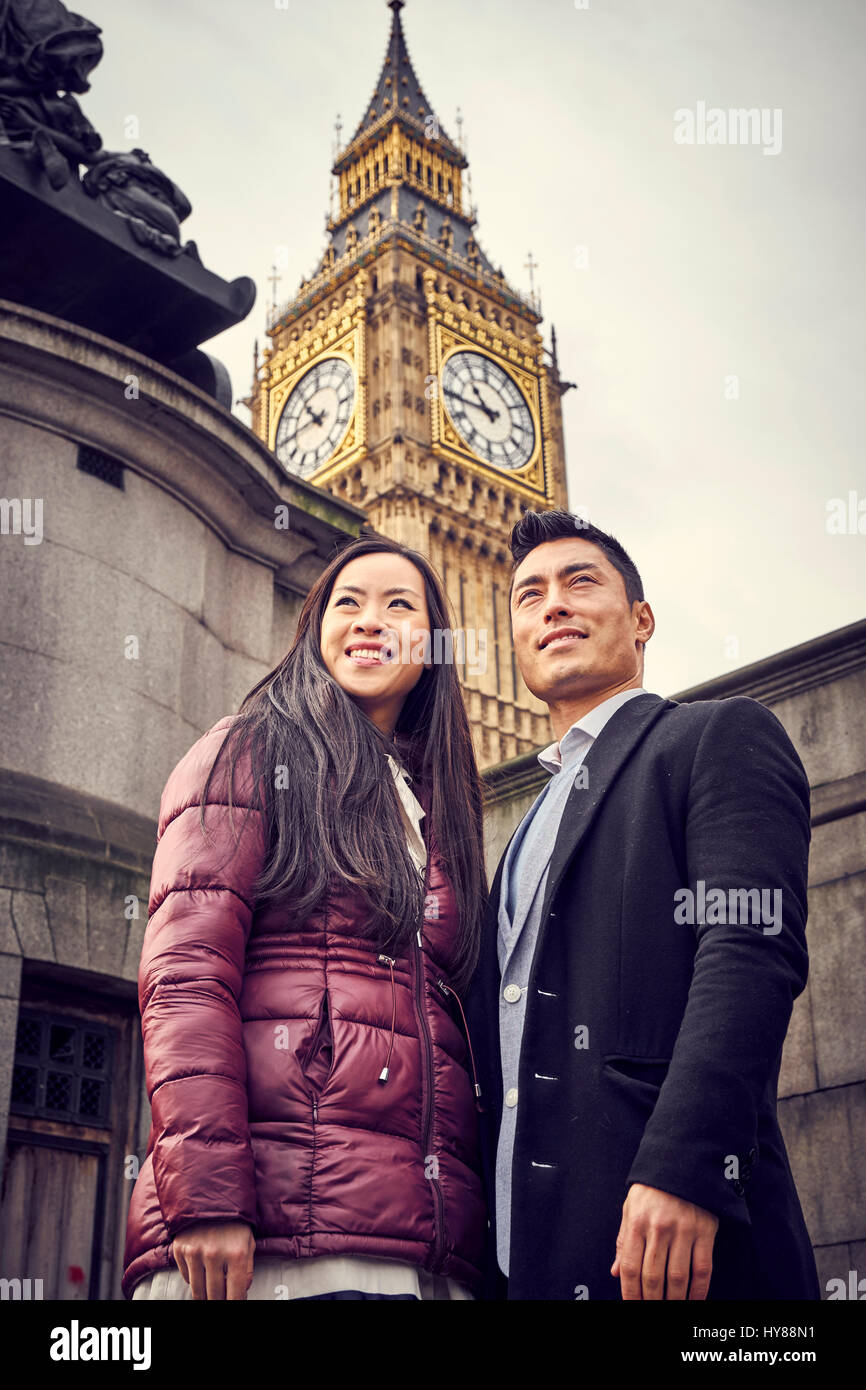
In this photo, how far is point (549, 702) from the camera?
2.86 meters

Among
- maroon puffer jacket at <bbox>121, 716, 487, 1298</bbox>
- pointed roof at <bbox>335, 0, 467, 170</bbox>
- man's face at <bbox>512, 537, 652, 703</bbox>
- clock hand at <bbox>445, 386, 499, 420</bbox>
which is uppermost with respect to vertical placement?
pointed roof at <bbox>335, 0, 467, 170</bbox>

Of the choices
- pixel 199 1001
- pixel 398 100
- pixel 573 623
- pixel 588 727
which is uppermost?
pixel 398 100

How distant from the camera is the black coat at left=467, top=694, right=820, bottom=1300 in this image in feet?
6.88

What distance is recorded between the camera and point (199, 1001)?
2242mm

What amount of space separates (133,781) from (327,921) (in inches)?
140

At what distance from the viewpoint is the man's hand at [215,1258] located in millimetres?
2080

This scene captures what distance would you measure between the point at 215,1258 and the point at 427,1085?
1.54ft

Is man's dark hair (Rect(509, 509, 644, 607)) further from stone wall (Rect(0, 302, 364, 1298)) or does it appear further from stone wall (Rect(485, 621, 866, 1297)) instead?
stone wall (Rect(485, 621, 866, 1297))

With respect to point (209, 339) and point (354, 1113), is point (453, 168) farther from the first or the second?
point (354, 1113)

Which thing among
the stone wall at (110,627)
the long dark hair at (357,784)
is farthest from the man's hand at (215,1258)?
the stone wall at (110,627)

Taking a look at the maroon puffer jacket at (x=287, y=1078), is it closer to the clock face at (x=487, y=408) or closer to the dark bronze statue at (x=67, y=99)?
the dark bronze statue at (x=67, y=99)

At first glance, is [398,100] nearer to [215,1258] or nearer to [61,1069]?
[61,1069]

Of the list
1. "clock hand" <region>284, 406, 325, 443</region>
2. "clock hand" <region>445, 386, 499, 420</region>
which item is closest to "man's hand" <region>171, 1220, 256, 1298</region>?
"clock hand" <region>445, 386, 499, 420</region>

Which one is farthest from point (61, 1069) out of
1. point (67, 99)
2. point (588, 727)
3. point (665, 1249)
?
point (67, 99)
